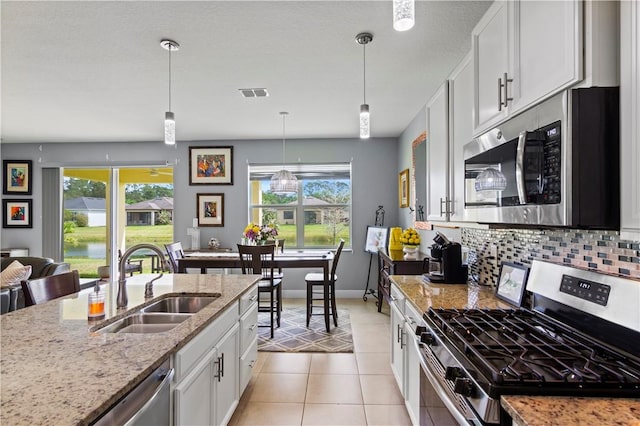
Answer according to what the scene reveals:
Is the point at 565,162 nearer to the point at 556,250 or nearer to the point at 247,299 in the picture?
the point at 556,250

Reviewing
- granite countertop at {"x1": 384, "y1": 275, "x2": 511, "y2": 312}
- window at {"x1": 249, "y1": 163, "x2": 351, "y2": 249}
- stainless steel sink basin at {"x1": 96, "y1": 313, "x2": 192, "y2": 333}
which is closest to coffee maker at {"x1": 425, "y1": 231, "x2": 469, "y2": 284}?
granite countertop at {"x1": 384, "y1": 275, "x2": 511, "y2": 312}

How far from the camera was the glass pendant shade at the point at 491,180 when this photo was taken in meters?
1.39

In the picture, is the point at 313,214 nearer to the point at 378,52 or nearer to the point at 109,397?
the point at 378,52

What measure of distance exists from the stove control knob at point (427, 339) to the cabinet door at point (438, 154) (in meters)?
0.96

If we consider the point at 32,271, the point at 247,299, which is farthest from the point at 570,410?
the point at 32,271

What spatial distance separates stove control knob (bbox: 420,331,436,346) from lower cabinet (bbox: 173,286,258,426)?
0.99 meters

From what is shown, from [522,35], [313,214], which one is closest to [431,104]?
[522,35]

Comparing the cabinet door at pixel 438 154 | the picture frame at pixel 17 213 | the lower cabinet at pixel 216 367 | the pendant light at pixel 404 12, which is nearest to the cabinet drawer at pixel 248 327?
the lower cabinet at pixel 216 367

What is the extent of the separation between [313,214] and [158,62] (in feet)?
11.1

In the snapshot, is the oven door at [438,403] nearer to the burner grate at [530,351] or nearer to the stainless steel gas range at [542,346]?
the stainless steel gas range at [542,346]

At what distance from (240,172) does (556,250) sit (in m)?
4.69

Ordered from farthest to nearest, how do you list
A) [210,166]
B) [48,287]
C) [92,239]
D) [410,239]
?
1. [92,239]
2. [210,166]
3. [410,239]
4. [48,287]

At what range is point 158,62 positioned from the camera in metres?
2.68

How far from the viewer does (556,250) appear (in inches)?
60.7
